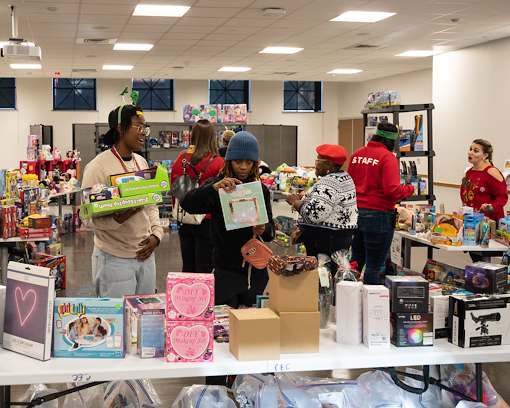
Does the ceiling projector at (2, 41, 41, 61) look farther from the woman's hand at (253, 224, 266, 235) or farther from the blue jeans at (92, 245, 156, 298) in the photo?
the woman's hand at (253, 224, 266, 235)

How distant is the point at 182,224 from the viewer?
4.89m

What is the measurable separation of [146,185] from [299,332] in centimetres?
106

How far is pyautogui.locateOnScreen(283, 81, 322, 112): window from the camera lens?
20375 mm

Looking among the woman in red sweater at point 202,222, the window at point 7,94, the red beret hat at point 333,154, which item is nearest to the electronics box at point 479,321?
the red beret hat at point 333,154

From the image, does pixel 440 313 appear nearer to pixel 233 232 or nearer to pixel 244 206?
pixel 244 206

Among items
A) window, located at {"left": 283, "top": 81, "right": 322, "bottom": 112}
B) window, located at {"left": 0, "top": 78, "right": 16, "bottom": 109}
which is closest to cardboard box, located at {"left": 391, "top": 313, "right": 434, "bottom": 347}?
window, located at {"left": 0, "top": 78, "right": 16, "bottom": 109}

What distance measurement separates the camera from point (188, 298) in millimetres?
2314

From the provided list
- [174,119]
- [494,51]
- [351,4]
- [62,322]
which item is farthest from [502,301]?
[174,119]

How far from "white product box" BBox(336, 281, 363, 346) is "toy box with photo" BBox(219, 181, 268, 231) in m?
0.73

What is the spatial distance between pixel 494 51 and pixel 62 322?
1000 cm

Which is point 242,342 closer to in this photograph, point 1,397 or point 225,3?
point 1,397

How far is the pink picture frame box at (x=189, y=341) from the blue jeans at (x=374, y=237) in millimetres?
3174

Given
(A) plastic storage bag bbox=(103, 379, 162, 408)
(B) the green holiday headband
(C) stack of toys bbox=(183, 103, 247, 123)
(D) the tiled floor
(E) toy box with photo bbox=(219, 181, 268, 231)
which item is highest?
(C) stack of toys bbox=(183, 103, 247, 123)

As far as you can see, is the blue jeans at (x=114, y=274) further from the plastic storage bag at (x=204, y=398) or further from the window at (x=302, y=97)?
the window at (x=302, y=97)
